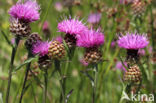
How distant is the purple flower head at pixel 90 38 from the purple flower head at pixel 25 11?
1.04 ft

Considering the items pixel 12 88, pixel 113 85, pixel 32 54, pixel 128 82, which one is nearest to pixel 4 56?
pixel 12 88

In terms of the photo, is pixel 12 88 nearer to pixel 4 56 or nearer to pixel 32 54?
pixel 4 56

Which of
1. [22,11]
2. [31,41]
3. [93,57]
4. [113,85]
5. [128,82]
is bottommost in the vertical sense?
[113,85]

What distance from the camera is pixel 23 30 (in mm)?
1376

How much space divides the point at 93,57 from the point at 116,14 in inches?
39.2

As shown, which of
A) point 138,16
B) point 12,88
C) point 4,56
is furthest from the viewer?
point 4,56

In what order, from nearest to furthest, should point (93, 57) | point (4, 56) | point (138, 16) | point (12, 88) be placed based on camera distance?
point (93, 57), point (138, 16), point (12, 88), point (4, 56)

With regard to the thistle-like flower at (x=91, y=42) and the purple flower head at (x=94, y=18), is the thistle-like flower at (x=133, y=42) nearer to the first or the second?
the thistle-like flower at (x=91, y=42)

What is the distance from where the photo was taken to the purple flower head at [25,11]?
137 cm

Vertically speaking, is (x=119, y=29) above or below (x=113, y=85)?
above

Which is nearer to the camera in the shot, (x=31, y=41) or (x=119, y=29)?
(x=31, y=41)

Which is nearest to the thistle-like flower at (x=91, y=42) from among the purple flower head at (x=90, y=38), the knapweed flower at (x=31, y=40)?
the purple flower head at (x=90, y=38)

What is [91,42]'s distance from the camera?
149 centimetres

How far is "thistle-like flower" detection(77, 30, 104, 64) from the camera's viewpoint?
57.6 inches
